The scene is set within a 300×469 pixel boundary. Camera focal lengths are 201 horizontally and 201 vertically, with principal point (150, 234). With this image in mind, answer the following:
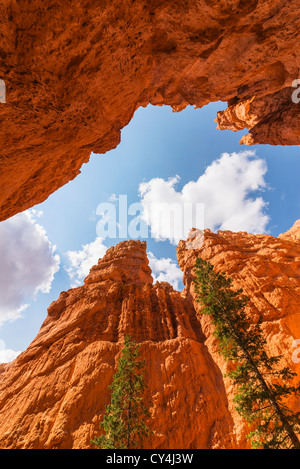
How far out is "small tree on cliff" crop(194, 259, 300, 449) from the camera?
1148 centimetres

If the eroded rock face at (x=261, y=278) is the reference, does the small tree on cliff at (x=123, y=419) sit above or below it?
below

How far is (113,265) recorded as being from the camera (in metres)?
38.8

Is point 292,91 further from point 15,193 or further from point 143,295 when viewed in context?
point 143,295

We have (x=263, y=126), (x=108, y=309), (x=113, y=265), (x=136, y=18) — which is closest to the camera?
(x=136, y=18)

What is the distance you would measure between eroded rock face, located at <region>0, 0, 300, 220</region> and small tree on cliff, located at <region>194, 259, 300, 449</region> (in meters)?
15.3

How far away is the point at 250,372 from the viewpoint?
49.8 ft

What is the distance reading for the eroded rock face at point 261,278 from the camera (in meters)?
20.0

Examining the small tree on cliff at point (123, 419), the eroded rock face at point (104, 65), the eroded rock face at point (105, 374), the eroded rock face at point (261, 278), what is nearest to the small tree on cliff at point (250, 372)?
the eroded rock face at point (261, 278)

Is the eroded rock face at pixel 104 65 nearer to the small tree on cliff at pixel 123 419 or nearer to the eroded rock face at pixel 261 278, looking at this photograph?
the small tree on cliff at pixel 123 419

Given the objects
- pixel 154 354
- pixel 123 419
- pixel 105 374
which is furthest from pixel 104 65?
pixel 154 354

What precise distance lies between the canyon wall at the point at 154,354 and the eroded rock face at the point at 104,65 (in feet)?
58.8
